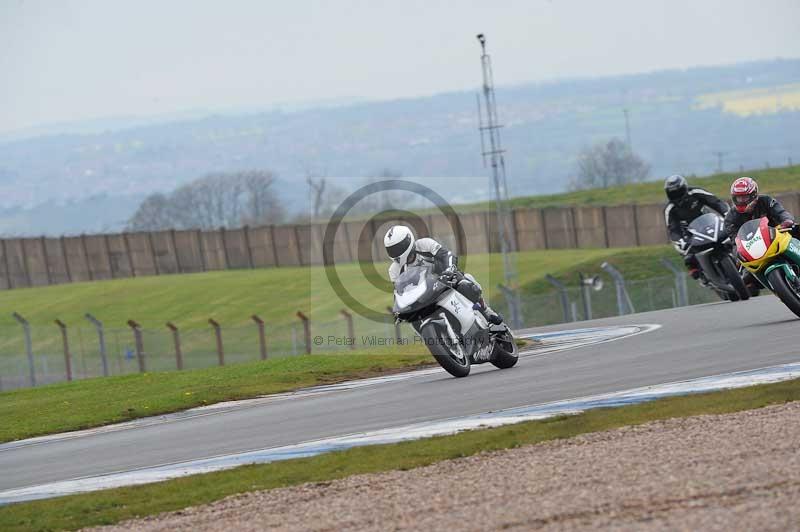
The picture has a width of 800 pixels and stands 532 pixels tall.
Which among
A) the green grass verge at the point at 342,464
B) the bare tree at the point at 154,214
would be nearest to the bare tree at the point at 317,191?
the green grass verge at the point at 342,464

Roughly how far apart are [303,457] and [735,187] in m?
8.11

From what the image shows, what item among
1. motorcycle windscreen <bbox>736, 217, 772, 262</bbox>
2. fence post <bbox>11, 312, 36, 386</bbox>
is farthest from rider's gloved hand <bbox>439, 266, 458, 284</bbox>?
fence post <bbox>11, 312, 36, 386</bbox>

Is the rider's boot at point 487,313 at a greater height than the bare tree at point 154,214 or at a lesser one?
greater

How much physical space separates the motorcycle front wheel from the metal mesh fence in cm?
1390

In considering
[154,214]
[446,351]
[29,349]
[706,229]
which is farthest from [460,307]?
[154,214]

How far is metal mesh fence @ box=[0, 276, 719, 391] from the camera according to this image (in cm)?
3327

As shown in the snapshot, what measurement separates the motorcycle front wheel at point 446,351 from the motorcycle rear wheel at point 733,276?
7391 millimetres

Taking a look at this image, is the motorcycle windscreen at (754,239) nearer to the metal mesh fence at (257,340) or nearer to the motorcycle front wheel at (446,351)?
the motorcycle front wheel at (446,351)

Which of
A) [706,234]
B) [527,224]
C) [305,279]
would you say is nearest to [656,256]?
[527,224]

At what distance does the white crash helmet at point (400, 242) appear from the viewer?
16.8 meters

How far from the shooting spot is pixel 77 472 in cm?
1365

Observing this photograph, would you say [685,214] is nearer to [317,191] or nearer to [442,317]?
[442,317]

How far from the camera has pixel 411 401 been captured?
51.7ft

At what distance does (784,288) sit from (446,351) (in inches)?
162
